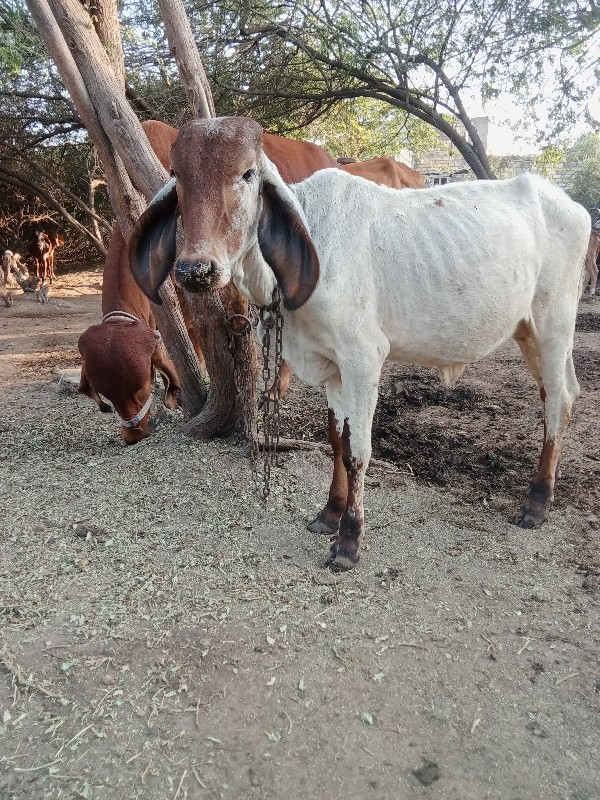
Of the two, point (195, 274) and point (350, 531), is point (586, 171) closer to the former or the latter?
point (350, 531)

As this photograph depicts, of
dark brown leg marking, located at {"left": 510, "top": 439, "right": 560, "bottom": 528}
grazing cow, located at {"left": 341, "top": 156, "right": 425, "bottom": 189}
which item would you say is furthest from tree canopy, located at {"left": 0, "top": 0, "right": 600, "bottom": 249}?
dark brown leg marking, located at {"left": 510, "top": 439, "right": 560, "bottom": 528}

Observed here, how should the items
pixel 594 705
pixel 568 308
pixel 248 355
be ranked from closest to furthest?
pixel 594 705
pixel 568 308
pixel 248 355

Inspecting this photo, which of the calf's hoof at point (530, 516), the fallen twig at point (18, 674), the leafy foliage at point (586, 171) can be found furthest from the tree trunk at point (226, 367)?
the leafy foliage at point (586, 171)

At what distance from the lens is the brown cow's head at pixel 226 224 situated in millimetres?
2221

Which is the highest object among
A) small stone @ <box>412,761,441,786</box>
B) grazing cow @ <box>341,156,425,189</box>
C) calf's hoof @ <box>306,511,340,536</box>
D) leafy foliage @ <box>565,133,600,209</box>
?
leafy foliage @ <box>565,133,600,209</box>

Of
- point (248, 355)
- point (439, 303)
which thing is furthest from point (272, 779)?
point (248, 355)

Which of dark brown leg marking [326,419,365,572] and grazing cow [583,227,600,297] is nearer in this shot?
dark brown leg marking [326,419,365,572]

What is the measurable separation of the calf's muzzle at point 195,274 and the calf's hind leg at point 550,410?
2.12 m

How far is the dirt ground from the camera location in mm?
1964

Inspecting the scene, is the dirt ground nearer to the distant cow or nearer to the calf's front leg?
the calf's front leg

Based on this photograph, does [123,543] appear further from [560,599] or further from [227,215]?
[560,599]

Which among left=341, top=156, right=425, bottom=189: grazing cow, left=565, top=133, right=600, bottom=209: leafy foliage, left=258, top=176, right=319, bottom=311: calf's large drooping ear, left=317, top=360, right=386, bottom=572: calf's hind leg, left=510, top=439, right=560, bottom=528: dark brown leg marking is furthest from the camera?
left=565, top=133, right=600, bottom=209: leafy foliage

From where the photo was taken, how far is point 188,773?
193 cm

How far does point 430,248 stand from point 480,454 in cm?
185
